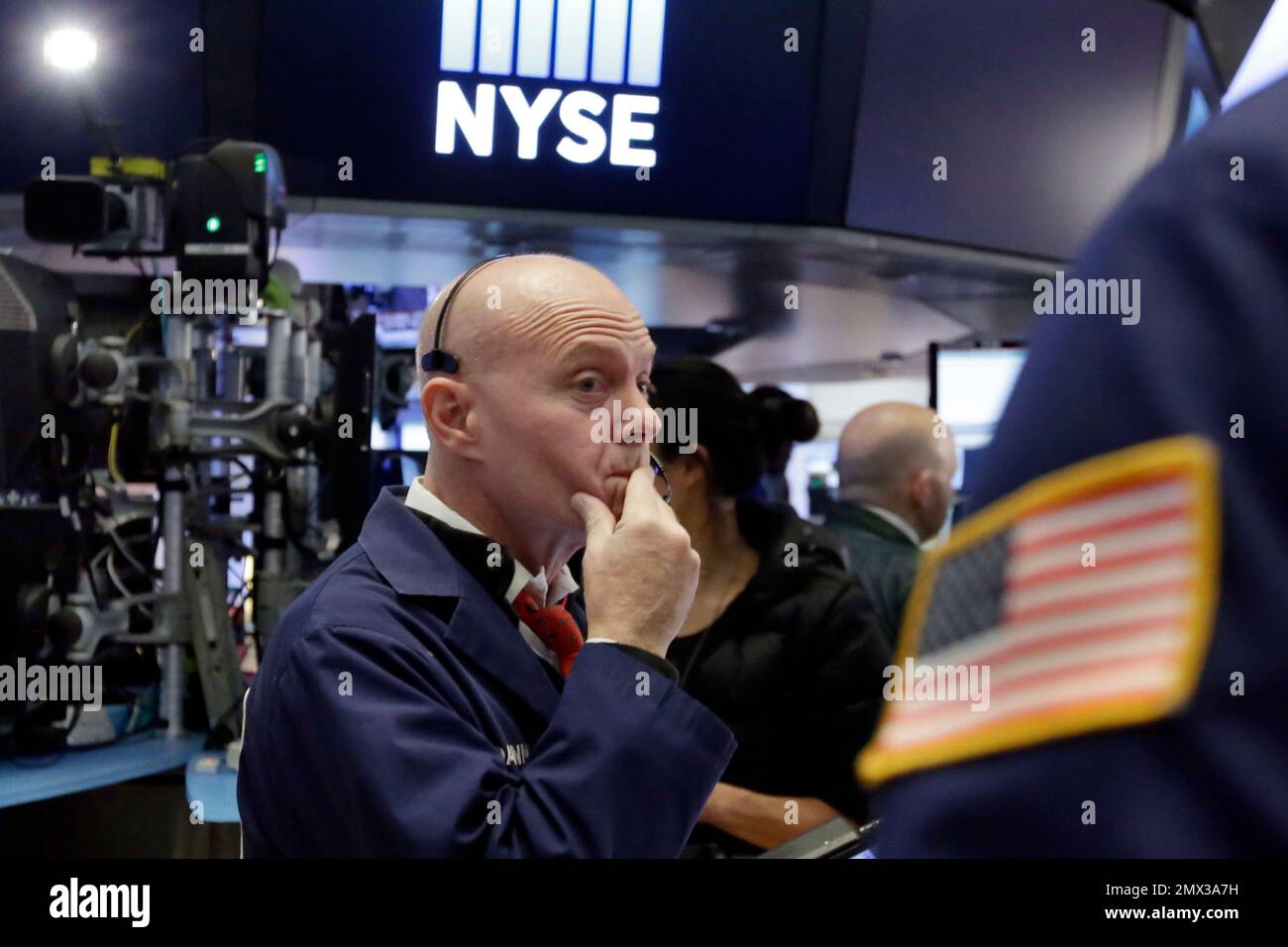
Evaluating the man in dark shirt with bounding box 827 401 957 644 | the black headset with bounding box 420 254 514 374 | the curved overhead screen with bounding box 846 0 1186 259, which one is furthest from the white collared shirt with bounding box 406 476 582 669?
the curved overhead screen with bounding box 846 0 1186 259

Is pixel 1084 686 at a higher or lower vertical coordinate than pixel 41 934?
higher

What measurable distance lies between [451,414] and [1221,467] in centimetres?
111

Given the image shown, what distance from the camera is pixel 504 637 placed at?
129 cm

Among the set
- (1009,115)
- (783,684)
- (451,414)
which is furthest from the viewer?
(1009,115)

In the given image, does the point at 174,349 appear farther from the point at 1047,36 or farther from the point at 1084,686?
the point at 1084,686

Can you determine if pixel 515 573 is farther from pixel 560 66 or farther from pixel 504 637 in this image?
pixel 560 66

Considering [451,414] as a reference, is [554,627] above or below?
below

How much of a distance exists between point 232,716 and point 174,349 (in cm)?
101

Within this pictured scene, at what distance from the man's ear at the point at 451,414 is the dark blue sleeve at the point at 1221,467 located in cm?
106

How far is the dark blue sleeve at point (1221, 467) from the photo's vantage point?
0.34 meters

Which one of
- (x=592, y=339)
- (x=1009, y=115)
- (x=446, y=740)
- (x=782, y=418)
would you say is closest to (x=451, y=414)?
(x=592, y=339)

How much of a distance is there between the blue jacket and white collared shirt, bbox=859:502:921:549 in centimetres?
187

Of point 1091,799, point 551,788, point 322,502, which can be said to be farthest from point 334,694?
point 322,502

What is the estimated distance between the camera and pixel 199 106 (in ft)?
12.8
